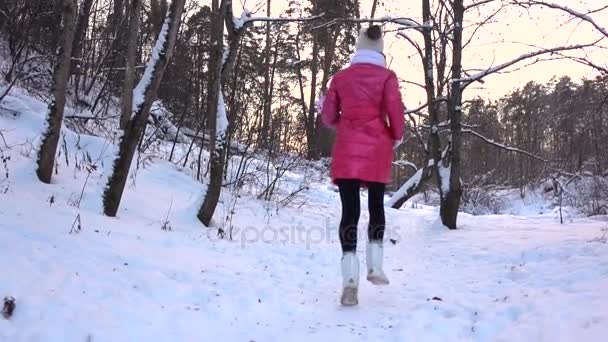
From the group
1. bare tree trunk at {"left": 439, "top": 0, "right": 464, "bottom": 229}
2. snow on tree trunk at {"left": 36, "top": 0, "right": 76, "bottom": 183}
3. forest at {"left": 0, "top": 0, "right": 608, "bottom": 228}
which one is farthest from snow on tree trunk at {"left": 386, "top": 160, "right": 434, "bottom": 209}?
snow on tree trunk at {"left": 36, "top": 0, "right": 76, "bottom": 183}

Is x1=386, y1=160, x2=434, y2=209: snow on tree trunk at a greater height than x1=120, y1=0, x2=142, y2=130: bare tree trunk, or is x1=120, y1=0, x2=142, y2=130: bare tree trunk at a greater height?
x1=120, y1=0, x2=142, y2=130: bare tree trunk

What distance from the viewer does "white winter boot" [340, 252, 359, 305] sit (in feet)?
12.0

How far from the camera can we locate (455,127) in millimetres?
7172

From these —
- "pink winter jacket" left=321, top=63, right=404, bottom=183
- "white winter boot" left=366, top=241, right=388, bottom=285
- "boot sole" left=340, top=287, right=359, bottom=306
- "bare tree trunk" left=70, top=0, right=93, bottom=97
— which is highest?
"bare tree trunk" left=70, top=0, right=93, bottom=97

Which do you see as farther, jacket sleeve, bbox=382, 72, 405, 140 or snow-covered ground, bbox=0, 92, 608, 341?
jacket sleeve, bbox=382, 72, 405, 140

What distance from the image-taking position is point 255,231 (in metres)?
6.18

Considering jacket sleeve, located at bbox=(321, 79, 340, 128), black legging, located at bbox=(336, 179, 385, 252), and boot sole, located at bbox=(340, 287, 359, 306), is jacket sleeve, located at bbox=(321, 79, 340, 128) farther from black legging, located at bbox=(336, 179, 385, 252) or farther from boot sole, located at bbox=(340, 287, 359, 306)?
boot sole, located at bbox=(340, 287, 359, 306)

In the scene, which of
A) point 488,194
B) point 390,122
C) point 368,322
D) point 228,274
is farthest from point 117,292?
point 488,194

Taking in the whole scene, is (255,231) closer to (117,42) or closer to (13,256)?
(13,256)

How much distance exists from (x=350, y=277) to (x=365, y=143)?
37.6 inches

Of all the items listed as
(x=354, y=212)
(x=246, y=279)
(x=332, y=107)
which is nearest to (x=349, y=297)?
(x=354, y=212)

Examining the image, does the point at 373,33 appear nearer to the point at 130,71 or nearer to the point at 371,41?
the point at 371,41

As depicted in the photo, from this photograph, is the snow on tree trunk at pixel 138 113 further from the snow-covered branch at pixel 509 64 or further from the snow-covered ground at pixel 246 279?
the snow-covered branch at pixel 509 64

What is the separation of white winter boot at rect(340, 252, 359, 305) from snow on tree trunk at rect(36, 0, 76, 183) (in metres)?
Result: 3.33
